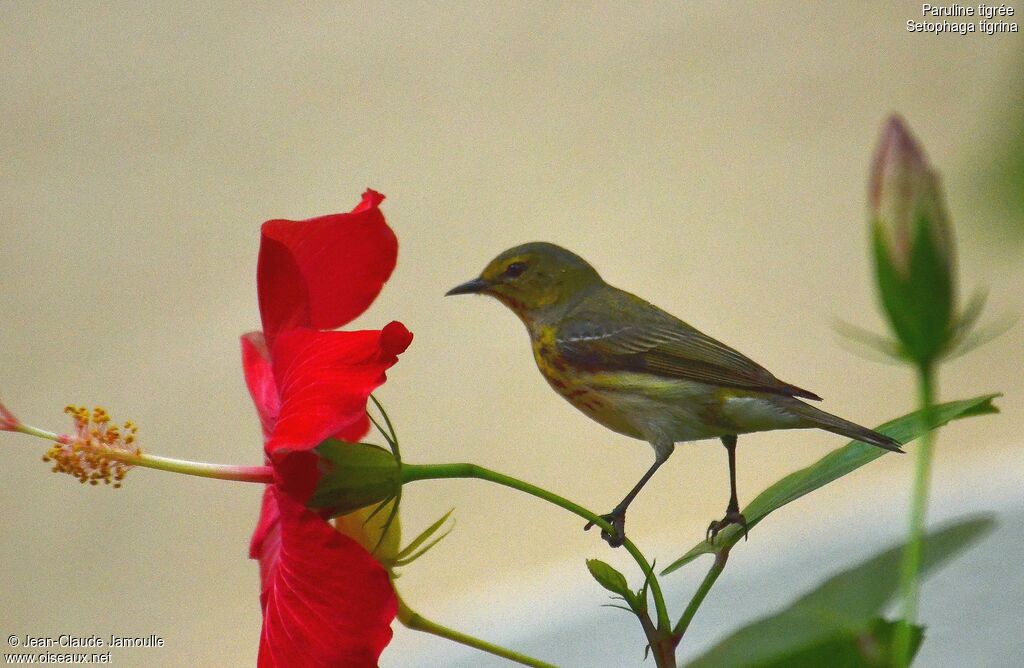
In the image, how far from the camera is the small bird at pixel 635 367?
57 cm

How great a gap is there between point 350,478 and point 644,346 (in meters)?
0.34

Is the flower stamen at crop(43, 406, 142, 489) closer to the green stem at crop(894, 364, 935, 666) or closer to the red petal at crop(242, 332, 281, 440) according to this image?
the red petal at crop(242, 332, 281, 440)

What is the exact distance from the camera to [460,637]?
1.28 ft

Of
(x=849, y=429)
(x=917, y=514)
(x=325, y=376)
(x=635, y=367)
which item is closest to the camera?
(x=917, y=514)

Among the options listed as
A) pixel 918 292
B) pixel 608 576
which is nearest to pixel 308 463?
pixel 608 576

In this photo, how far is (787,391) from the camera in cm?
56

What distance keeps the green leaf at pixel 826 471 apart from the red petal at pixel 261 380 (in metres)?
0.17

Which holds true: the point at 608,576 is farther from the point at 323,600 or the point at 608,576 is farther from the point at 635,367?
the point at 635,367

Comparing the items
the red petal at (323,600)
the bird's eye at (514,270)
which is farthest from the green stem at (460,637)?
the bird's eye at (514,270)

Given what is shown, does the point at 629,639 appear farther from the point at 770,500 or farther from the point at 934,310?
the point at 934,310

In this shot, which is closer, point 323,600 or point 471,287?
point 323,600

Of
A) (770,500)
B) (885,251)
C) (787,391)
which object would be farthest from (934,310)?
(787,391)

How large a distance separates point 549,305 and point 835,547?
67 cm

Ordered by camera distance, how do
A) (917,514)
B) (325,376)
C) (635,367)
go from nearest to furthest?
(917,514)
(325,376)
(635,367)
